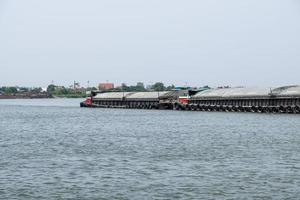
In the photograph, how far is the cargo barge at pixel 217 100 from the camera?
11444cm

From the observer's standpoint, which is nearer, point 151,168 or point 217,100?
point 151,168

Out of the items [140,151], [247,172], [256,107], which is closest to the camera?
[247,172]

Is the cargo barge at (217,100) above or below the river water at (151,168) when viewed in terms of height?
above

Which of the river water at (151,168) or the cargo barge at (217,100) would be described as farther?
the cargo barge at (217,100)

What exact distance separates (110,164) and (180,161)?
4.49 metres

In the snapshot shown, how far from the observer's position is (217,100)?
134375mm

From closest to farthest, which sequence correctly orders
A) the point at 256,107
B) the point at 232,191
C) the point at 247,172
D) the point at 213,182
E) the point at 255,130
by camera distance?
the point at 232,191
the point at 213,182
the point at 247,172
the point at 255,130
the point at 256,107

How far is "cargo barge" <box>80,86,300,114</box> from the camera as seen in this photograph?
375ft

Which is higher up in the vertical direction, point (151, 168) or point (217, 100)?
point (217, 100)

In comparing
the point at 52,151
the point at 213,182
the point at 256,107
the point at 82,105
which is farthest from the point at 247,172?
the point at 82,105

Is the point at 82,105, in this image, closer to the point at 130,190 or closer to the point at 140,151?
the point at 140,151

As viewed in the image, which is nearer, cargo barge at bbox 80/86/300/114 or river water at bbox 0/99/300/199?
river water at bbox 0/99/300/199

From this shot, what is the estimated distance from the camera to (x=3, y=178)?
35281 mm

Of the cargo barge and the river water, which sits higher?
the cargo barge
